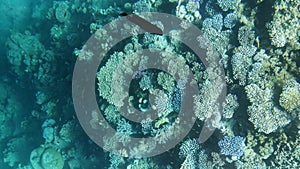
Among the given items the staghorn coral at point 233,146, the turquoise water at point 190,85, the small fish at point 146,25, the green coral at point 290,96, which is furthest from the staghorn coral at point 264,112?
the small fish at point 146,25

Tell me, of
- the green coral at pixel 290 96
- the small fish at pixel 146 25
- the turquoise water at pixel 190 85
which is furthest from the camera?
the small fish at pixel 146 25

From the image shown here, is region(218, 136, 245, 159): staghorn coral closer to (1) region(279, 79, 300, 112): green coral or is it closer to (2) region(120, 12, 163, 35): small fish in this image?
(1) region(279, 79, 300, 112): green coral

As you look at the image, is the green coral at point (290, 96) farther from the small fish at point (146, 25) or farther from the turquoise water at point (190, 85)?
the small fish at point (146, 25)

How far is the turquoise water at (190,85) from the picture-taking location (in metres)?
3.89

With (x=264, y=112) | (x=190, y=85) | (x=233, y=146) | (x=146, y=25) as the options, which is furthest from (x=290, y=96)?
(x=146, y=25)

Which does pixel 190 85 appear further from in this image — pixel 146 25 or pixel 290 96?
pixel 290 96

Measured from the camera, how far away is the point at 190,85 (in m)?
4.10

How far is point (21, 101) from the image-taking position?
749 cm

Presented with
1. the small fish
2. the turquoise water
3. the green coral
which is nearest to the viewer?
the green coral

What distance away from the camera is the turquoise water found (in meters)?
3.89

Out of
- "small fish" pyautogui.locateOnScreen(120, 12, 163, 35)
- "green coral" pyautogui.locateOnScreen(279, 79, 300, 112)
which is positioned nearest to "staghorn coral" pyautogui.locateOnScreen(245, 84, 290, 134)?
"green coral" pyautogui.locateOnScreen(279, 79, 300, 112)

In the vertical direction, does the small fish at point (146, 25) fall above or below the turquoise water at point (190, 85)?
above

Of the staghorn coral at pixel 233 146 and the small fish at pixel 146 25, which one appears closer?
the staghorn coral at pixel 233 146

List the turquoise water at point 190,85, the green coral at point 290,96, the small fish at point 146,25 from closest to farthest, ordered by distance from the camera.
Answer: the green coral at point 290,96 → the turquoise water at point 190,85 → the small fish at point 146,25
